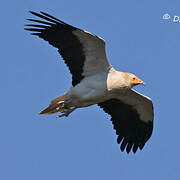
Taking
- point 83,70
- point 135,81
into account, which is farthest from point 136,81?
point 83,70

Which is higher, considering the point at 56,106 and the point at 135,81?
the point at 135,81

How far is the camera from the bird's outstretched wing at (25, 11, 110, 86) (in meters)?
13.4

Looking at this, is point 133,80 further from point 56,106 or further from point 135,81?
point 56,106

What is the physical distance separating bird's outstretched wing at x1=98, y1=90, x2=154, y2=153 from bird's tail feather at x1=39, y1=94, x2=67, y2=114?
147 cm

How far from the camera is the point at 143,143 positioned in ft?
49.4

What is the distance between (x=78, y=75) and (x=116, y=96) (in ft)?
3.29

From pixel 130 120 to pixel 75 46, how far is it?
8.48ft

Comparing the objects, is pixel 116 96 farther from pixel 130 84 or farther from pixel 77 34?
pixel 77 34

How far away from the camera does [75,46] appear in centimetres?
1360

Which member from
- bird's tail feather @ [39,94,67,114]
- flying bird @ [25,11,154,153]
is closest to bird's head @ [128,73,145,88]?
flying bird @ [25,11,154,153]

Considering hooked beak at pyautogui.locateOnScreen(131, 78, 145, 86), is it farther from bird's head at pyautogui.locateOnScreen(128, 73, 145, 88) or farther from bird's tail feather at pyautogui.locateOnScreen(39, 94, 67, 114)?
bird's tail feather at pyautogui.locateOnScreen(39, 94, 67, 114)

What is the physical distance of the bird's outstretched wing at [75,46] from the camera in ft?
43.9

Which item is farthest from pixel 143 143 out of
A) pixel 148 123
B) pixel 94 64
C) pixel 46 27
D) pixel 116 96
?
pixel 46 27

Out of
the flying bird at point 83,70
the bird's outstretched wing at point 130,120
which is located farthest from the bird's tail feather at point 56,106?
the bird's outstretched wing at point 130,120
